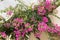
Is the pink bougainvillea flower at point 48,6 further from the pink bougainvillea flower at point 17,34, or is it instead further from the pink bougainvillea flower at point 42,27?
the pink bougainvillea flower at point 17,34

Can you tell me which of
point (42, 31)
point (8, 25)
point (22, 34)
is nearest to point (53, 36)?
point (42, 31)

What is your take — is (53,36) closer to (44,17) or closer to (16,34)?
(44,17)

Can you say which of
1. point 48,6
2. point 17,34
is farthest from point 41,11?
point 17,34

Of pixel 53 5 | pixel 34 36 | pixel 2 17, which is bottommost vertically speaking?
pixel 34 36

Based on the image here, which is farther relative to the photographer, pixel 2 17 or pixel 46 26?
pixel 2 17

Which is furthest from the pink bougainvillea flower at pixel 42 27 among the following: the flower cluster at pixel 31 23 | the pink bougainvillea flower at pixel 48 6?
the pink bougainvillea flower at pixel 48 6

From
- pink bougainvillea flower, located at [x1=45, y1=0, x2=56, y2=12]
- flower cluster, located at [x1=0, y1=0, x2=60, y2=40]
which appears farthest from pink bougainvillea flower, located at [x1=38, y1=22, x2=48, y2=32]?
pink bougainvillea flower, located at [x1=45, y1=0, x2=56, y2=12]

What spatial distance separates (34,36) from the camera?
196cm

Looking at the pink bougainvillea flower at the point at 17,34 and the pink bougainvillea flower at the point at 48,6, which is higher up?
the pink bougainvillea flower at the point at 48,6

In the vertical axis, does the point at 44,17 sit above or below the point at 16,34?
above

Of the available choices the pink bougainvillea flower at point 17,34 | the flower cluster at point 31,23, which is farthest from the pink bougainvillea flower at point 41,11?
the pink bougainvillea flower at point 17,34

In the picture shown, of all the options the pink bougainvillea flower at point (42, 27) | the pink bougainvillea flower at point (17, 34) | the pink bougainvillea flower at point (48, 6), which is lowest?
the pink bougainvillea flower at point (17, 34)

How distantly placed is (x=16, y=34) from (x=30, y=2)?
34 centimetres

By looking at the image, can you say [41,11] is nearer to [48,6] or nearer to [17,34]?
[48,6]
